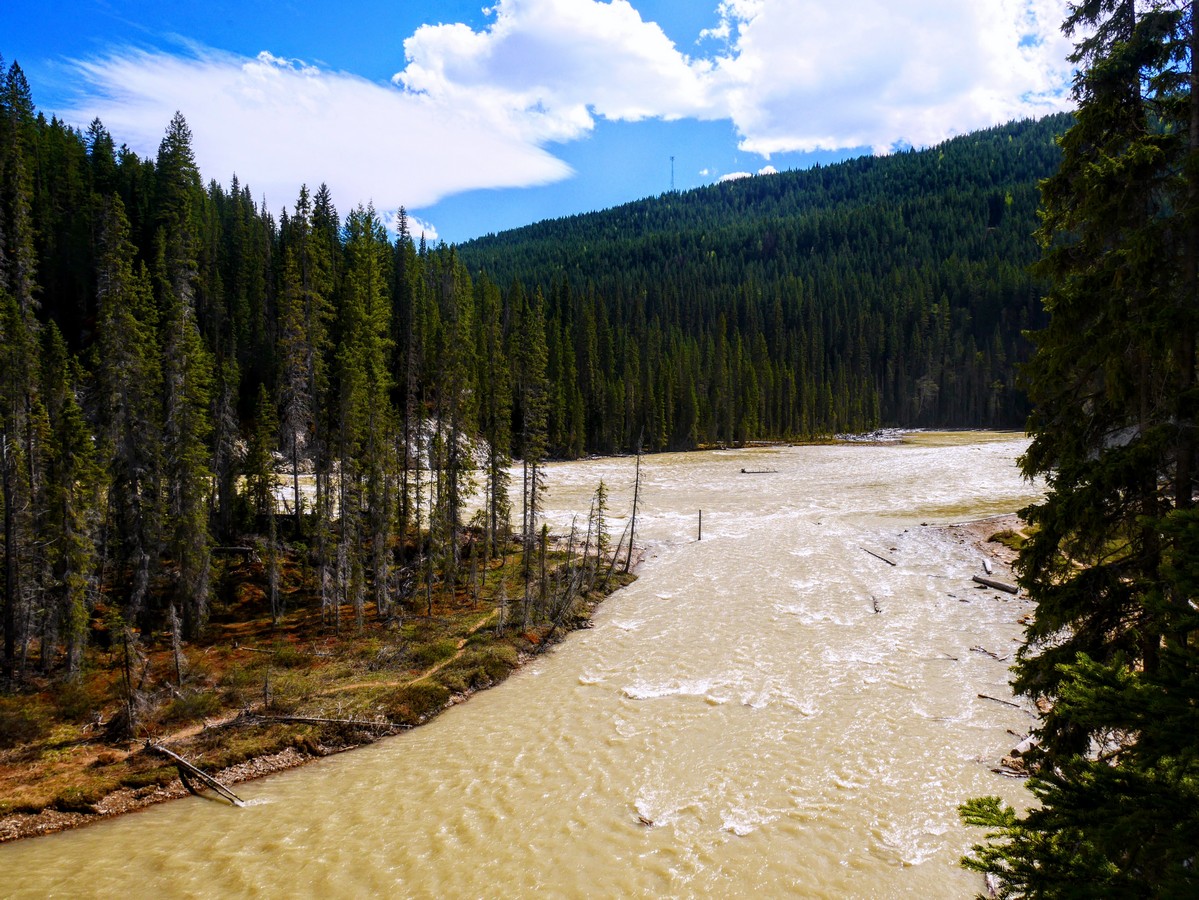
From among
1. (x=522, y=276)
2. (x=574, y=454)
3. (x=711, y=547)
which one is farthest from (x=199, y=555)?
(x=522, y=276)

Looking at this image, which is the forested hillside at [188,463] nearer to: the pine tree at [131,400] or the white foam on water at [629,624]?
the pine tree at [131,400]

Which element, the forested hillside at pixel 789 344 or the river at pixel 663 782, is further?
the forested hillside at pixel 789 344

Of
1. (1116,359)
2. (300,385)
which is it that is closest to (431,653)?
(300,385)

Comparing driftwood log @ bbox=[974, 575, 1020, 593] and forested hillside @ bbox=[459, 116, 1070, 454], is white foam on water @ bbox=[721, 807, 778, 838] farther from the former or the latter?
forested hillside @ bbox=[459, 116, 1070, 454]

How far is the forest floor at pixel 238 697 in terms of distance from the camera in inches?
531

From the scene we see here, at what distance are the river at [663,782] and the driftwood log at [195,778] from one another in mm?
351

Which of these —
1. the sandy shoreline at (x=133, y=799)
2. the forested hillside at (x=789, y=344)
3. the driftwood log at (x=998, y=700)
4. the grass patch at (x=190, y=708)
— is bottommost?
the sandy shoreline at (x=133, y=799)

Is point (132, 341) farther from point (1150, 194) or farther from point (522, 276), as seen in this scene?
point (522, 276)

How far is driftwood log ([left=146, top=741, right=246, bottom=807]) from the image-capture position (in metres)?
13.2

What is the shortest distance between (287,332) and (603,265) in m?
178

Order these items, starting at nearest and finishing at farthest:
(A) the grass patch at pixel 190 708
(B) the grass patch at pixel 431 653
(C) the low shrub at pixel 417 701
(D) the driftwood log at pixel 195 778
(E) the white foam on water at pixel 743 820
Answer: (E) the white foam on water at pixel 743 820
(D) the driftwood log at pixel 195 778
(A) the grass patch at pixel 190 708
(C) the low shrub at pixel 417 701
(B) the grass patch at pixel 431 653

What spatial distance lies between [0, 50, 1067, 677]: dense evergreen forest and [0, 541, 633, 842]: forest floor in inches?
51.7

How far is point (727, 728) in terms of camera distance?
51.3 feet

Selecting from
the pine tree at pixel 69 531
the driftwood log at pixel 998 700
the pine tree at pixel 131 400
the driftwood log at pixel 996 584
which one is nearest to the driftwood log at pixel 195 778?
the pine tree at pixel 69 531
